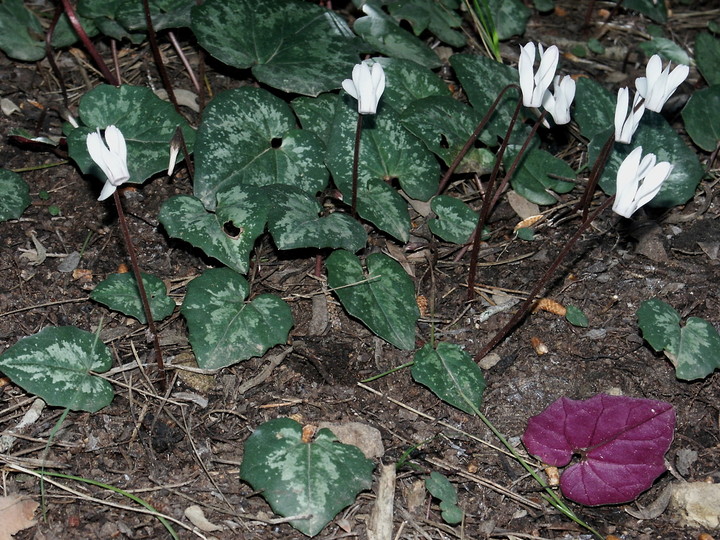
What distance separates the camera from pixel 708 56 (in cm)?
341

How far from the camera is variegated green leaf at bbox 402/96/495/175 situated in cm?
279

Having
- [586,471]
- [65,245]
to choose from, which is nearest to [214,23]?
[65,245]

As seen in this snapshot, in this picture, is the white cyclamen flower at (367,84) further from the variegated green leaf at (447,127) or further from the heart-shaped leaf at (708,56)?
the heart-shaped leaf at (708,56)

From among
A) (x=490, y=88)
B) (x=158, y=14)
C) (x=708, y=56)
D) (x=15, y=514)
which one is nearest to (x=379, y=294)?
(x=490, y=88)

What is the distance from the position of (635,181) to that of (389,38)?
4.97 ft

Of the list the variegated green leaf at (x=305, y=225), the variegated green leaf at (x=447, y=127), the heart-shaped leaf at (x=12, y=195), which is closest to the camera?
the variegated green leaf at (x=305, y=225)

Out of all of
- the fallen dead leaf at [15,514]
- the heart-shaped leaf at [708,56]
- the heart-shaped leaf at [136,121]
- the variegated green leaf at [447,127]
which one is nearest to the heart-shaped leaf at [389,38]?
the variegated green leaf at [447,127]

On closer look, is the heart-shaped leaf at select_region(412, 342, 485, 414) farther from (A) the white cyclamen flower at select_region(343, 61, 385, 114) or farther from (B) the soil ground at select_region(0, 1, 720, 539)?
(A) the white cyclamen flower at select_region(343, 61, 385, 114)

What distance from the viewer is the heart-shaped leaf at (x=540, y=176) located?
2.83 meters

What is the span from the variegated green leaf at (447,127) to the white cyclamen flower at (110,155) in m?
1.24

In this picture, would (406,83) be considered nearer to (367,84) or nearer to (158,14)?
(367,84)

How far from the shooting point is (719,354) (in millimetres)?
2367

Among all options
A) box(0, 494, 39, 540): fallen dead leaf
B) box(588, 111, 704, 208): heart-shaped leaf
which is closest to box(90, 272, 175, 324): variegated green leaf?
box(0, 494, 39, 540): fallen dead leaf

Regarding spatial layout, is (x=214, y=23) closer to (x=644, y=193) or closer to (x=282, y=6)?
(x=282, y=6)
